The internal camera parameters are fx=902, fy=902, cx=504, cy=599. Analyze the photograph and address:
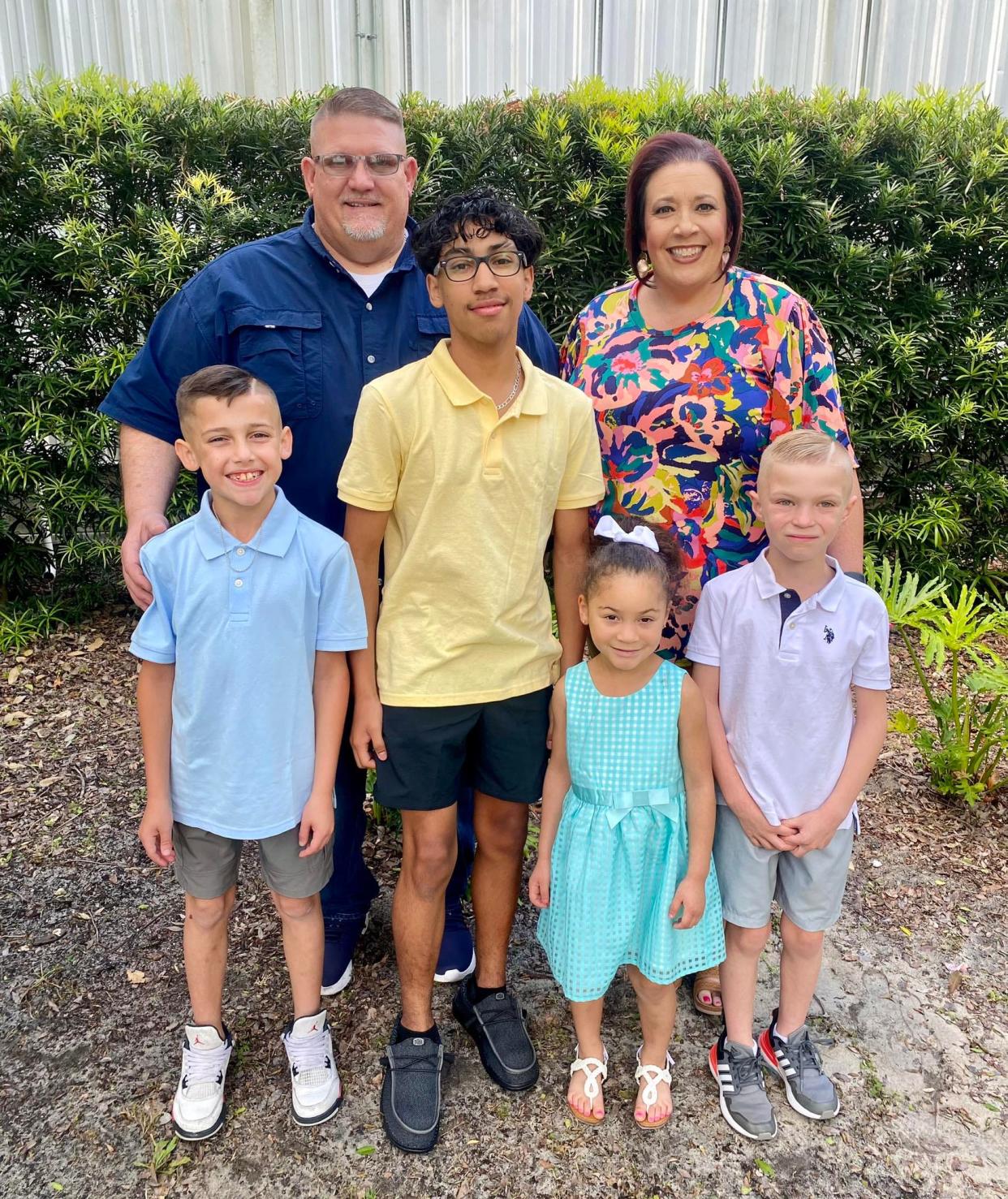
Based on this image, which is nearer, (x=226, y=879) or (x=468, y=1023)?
(x=226, y=879)

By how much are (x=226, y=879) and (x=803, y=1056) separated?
1.51 meters

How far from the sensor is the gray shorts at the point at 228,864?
2.08 meters

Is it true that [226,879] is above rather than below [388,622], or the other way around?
below

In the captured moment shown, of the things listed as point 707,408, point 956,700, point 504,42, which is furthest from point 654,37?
point 707,408

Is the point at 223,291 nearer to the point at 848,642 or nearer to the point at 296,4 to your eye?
the point at 848,642

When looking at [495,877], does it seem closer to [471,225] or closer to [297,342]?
[297,342]

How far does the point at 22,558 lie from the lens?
4824mm

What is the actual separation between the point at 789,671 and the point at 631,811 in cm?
48

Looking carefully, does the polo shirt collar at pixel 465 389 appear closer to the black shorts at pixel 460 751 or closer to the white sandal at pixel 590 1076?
the black shorts at pixel 460 751

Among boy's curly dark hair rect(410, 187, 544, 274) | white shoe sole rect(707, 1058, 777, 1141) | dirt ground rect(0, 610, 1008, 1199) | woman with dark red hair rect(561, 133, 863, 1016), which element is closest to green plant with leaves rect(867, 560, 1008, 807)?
dirt ground rect(0, 610, 1008, 1199)

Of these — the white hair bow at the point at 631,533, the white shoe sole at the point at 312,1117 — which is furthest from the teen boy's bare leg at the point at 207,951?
the white hair bow at the point at 631,533

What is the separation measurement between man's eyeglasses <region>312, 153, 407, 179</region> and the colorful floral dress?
0.70m

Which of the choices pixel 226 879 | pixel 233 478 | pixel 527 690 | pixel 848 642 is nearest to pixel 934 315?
pixel 848 642

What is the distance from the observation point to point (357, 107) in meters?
2.34
